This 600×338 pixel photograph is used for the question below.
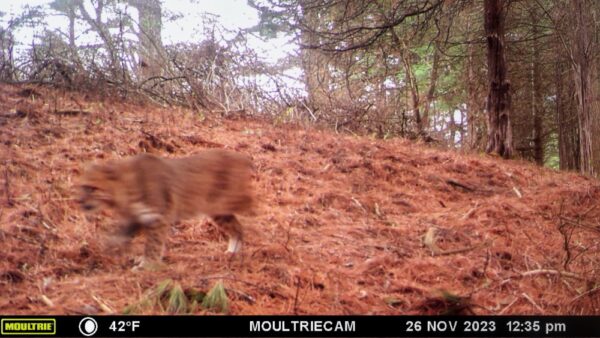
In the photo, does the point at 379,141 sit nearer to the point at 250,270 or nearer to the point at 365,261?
the point at 365,261

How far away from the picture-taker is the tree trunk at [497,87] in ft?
13.5

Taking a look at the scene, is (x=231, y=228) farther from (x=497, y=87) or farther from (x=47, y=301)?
(x=497, y=87)

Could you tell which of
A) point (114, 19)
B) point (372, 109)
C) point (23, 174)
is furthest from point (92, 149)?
point (372, 109)

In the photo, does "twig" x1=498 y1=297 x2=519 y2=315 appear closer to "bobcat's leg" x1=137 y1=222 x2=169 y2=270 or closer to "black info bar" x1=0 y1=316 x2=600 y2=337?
"black info bar" x1=0 y1=316 x2=600 y2=337

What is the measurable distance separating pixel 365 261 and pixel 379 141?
1187 mm

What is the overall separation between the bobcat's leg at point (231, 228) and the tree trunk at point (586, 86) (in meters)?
2.10

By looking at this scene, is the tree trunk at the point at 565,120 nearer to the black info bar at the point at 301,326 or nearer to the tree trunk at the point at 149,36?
the black info bar at the point at 301,326

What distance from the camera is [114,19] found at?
6.24ft

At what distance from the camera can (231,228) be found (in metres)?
1.75

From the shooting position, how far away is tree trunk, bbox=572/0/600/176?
268 centimetres

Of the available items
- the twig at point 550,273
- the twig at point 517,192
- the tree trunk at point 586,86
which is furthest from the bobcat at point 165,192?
the tree trunk at point 586,86

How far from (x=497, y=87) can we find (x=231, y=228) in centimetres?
342

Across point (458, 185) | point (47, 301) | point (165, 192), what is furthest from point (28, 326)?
point (458, 185)

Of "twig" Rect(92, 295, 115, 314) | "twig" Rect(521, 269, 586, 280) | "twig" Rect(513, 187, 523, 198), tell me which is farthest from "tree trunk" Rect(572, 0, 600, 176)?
"twig" Rect(92, 295, 115, 314)
